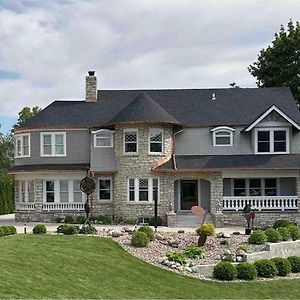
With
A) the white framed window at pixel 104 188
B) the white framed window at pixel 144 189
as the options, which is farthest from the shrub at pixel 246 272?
the white framed window at pixel 104 188

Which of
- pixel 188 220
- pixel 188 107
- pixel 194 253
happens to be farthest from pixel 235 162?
pixel 194 253

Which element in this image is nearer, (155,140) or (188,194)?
(155,140)

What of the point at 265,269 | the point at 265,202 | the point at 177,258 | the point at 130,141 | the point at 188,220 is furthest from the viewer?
the point at 130,141

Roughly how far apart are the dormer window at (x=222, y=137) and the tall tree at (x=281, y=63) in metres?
15.7

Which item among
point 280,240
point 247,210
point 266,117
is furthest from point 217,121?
point 280,240

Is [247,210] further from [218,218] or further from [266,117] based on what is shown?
[266,117]

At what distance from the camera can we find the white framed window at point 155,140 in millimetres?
35969

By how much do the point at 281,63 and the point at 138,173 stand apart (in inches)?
883

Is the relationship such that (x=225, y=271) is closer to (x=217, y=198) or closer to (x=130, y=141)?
(x=217, y=198)

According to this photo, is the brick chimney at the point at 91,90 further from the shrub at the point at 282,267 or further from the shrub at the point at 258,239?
the shrub at the point at 282,267

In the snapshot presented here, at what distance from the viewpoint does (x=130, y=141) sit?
3622 centimetres

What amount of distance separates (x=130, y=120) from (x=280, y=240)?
13.9m

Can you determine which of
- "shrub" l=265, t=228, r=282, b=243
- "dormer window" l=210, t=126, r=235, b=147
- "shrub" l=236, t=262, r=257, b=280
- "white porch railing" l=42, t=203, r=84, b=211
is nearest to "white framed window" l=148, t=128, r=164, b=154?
"dormer window" l=210, t=126, r=235, b=147

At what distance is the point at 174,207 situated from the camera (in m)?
36.9
